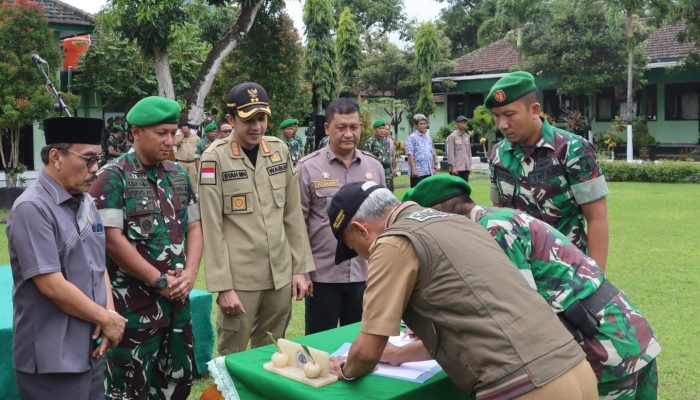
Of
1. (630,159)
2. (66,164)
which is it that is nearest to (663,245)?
(66,164)

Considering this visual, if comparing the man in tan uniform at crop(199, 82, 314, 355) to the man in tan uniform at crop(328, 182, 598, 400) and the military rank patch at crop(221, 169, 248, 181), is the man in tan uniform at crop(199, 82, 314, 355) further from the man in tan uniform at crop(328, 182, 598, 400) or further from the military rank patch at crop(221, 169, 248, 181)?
the man in tan uniform at crop(328, 182, 598, 400)

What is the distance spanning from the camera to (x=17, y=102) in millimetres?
14203

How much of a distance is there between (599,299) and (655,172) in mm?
17480

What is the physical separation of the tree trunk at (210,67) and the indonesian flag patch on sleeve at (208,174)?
40.9 ft

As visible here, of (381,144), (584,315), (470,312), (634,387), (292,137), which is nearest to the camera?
(470,312)

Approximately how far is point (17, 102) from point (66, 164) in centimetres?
1257

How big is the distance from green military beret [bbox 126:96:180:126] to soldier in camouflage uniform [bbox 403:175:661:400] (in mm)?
1359

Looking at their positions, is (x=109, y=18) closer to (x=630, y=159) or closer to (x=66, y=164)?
(x=66, y=164)

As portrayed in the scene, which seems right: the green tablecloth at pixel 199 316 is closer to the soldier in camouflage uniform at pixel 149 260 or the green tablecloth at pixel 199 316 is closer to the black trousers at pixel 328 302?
the black trousers at pixel 328 302

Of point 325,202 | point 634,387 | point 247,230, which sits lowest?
point 634,387

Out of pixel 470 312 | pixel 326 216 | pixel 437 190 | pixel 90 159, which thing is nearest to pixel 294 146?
pixel 326 216

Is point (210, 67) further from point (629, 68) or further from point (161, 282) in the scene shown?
point (629, 68)

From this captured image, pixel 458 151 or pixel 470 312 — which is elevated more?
pixel 458 151

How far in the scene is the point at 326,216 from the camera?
437 cm
